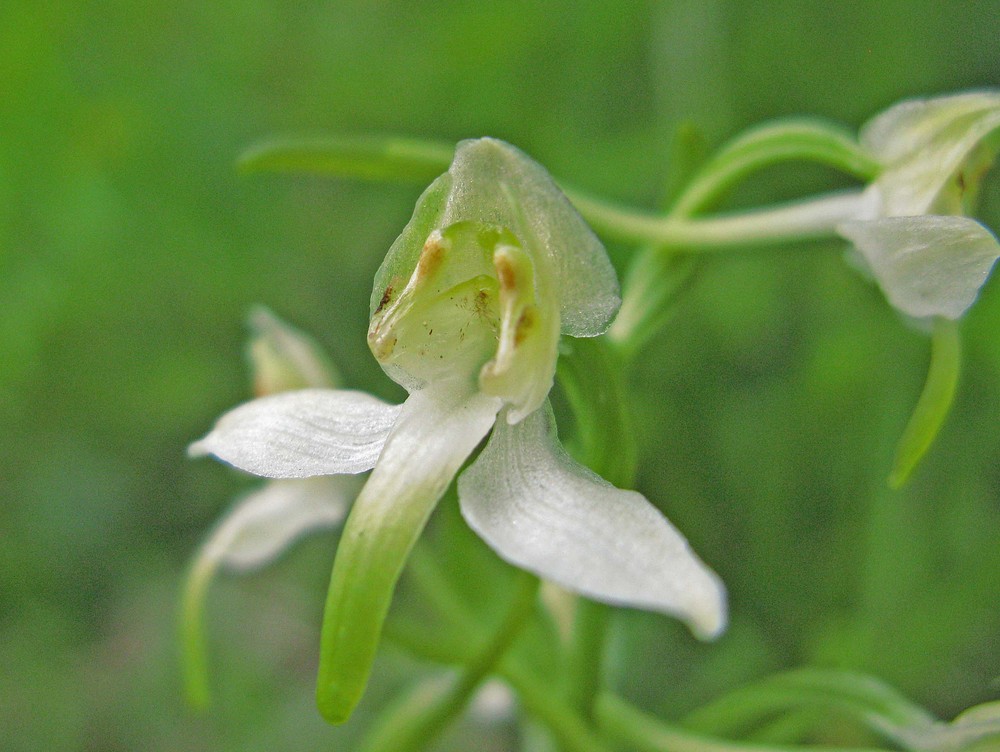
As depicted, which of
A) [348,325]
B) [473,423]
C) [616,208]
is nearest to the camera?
[473,423]

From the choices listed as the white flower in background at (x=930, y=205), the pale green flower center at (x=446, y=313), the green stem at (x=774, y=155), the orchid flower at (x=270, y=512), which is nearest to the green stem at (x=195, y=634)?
the orchid flower at (x=270, y=512)

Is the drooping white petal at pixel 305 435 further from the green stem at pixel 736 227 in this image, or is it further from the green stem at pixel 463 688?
the green stem at pixel 736 227

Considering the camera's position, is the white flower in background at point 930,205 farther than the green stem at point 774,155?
No

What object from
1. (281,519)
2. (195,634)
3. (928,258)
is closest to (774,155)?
(928,258)

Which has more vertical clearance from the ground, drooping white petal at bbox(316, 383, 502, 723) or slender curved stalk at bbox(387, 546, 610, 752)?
drooping white petal at bbox(316, 383, 502, 723)

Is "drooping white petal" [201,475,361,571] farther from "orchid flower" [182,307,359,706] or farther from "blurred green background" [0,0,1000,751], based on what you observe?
"blurred green background" [0,0,1000,751]

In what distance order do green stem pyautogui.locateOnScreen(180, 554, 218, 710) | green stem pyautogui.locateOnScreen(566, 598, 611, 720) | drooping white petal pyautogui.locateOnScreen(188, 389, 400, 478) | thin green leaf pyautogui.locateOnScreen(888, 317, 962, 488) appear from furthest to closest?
1. green stem pyautogui.locateOnScreen(180, 554, 218, 710)
2. green stem pyautogui.locateOnScreen(566, 598, 611, 720)
3. thin green leaf pyautogui.locateOnScreen(888, 317, 962, 488)
4. drooping white petal pyautogui.locateOnScreen(188, 389, 400, 478)

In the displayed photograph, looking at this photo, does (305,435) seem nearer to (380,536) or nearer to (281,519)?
(380,536)

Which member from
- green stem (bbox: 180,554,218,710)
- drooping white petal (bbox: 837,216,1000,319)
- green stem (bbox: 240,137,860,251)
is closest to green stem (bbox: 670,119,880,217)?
green stem (bbox: 240,137,860,251)
